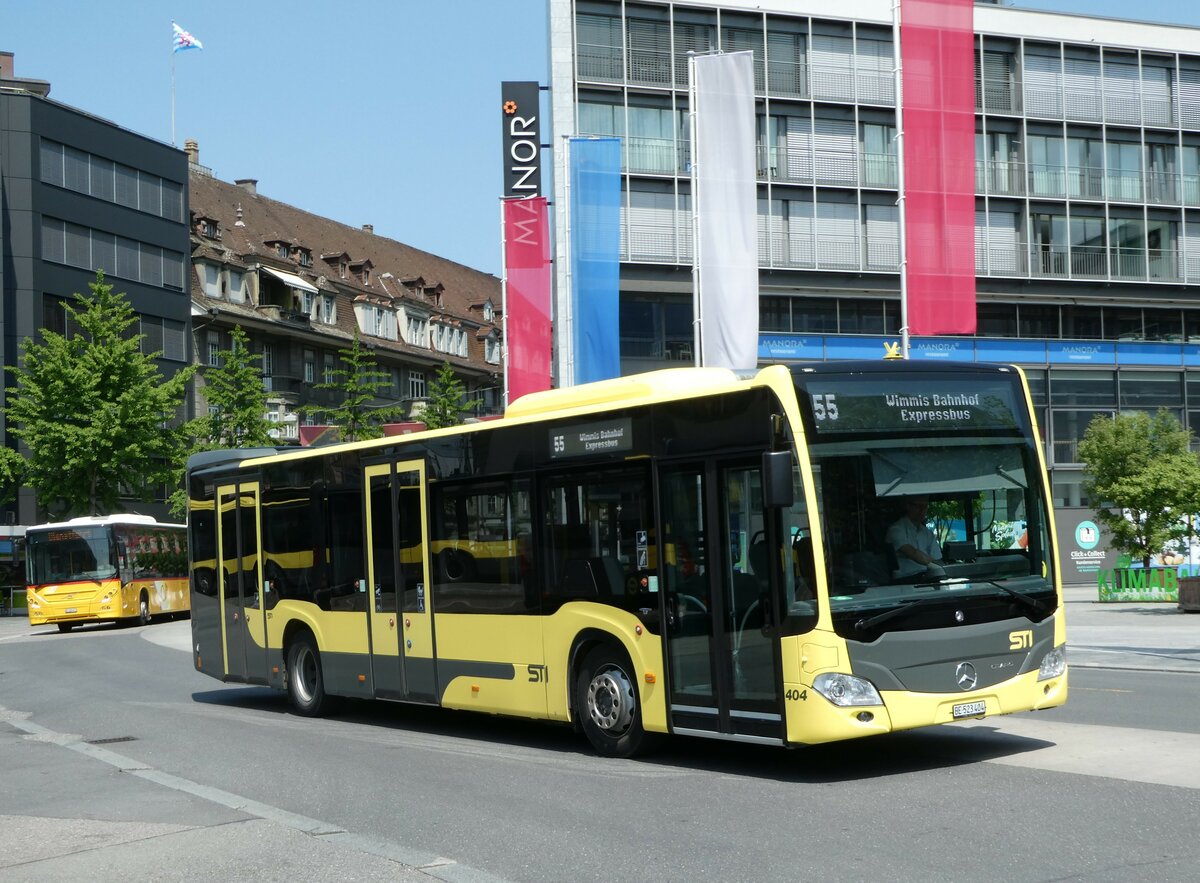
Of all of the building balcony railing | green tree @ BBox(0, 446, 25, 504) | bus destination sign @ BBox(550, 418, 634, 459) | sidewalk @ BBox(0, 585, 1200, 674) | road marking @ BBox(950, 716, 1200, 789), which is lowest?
sidewalk @ BBox(0, 585, 1200, 674)

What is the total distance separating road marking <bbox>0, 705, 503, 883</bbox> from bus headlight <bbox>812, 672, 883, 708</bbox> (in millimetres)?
3044

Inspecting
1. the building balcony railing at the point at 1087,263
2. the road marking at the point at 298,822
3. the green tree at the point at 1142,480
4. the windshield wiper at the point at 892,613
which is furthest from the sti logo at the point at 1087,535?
the windshield wiper at the point at 892,613

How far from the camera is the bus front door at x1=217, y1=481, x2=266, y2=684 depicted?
58.3 feet

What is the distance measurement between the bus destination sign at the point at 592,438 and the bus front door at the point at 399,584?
2.26m

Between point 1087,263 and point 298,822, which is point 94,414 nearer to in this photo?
point 1087,263

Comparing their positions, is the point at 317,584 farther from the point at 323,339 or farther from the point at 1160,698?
the point at 323,339

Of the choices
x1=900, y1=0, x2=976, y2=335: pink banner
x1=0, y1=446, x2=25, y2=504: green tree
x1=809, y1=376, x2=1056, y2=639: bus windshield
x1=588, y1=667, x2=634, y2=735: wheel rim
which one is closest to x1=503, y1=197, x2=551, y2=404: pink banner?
x1=900, y1=0, x2=976, y2=335: pink banner

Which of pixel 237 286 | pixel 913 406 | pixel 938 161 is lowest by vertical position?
pixel 913 406

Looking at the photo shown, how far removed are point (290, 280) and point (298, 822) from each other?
6553cm

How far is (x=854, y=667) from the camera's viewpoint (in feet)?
33.2

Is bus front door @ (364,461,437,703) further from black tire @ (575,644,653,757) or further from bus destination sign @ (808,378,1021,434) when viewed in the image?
bus destination sign @ (808,378,1021,434)

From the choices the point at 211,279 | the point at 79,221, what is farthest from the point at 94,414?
the point at 211,279

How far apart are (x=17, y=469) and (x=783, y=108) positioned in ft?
96.6

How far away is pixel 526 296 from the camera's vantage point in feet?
99.6
